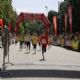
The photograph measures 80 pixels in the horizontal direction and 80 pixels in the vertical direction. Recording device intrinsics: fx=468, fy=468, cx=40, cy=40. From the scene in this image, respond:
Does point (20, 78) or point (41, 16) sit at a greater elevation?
point (41, 16)

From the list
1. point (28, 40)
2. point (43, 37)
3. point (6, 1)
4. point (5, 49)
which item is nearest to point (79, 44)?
point (28, 40)

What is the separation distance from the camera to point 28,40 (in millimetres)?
44875

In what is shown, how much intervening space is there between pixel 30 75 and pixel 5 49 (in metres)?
1.83

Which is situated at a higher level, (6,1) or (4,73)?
(6,1)

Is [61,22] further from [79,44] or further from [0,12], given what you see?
[79,44]

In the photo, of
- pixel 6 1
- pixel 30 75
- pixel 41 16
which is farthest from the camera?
pixel 6 1

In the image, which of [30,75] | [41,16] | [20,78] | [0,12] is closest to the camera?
[20,78]

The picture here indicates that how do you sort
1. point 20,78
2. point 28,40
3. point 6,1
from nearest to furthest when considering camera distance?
point 20,78, point 28,40, point 6,1

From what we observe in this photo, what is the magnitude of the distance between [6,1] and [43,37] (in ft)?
190

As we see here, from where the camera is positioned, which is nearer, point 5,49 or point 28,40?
point 5,49

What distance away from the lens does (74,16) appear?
3888 inches

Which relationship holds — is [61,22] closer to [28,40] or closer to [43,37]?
[28,40]

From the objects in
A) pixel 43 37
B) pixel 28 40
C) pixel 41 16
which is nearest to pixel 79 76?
pixel 43 37

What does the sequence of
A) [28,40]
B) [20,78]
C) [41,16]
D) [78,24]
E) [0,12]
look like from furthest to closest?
1. [78,24]
2. [0,12]
3. [41,16]
4. [28,40]
5. [20,78]
